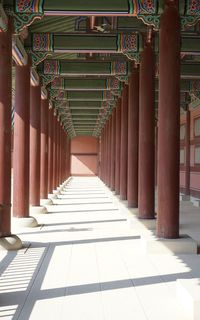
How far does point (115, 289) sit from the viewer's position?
5152 millimetres

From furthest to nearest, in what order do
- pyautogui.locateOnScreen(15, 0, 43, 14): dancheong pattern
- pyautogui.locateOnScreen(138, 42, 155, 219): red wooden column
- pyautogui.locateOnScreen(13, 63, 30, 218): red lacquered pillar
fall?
pyautogui.locateOnScreen(13, 63, 30, 218): red lacquered pillar
pyautogui.locateOnScreen(138, 42, 155, 219): red wooden column
pyautogui.locateOnScreen(15, 0, 43, 14): dancheong pattern

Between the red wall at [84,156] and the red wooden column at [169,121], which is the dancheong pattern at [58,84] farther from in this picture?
the red wall at [84,156]

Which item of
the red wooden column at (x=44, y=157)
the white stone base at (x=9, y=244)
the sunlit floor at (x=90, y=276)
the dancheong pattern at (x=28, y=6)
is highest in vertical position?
the dancheong pattern at (x=28, y=6)

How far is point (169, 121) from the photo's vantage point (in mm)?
7336

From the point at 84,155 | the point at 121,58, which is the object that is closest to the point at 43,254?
the point at 121,58

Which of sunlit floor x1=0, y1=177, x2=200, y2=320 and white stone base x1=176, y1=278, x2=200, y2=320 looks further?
sunlit floor x1=0, y1=177, x2=200, y2=320

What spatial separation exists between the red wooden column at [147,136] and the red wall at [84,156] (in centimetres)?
3513

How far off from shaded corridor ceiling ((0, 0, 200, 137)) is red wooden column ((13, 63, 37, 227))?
0.76 meters

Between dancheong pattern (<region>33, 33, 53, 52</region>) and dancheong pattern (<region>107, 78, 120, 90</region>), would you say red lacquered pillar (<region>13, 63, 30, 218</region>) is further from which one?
dancheong pattern (<region>107, 78, 120, 90</region>)

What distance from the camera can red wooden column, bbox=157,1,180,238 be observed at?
7336mm

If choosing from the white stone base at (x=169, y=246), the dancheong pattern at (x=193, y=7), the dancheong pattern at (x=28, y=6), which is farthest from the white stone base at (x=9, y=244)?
the dancheong pattern at (x=193, y=7)

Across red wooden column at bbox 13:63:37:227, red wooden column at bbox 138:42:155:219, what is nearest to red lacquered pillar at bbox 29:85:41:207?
Answer: red wooden column at bbox 13:63:37:227

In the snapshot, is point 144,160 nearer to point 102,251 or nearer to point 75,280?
point 102,251

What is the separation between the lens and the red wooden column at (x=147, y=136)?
931 cm
